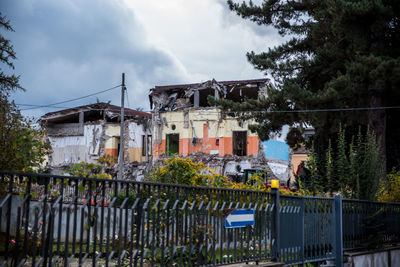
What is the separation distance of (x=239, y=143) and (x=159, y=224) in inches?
1291

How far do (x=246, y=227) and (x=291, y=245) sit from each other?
1473 mm

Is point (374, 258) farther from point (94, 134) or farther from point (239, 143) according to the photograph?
point (94, 134)

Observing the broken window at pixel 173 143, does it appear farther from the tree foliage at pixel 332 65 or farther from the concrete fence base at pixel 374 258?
the concrete fence base at pixel 374 258

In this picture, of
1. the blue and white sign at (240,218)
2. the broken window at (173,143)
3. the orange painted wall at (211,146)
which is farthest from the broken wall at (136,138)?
the blue and white sign at (240,218)

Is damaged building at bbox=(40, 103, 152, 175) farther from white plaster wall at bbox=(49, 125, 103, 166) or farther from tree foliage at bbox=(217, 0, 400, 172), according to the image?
tree foliage at bbox=(217, 0, 400, 172)

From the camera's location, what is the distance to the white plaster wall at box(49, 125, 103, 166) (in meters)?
44.4

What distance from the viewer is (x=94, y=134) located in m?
44.4

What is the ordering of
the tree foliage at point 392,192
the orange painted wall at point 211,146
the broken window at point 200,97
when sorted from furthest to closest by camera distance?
the broken window at point 200,97
the orange painted wall at point 211,146
the tree foliage at point 392,192

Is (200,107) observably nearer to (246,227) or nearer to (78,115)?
(78,115)

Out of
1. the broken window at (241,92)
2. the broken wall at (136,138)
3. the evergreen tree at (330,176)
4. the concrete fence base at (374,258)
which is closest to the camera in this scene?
the concrete fence base at (374,258)

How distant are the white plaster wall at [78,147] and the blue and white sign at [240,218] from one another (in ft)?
126

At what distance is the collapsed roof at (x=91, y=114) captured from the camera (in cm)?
4412

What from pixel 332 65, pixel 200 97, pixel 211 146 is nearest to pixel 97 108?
pixel 200 97

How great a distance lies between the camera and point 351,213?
1057 cm
